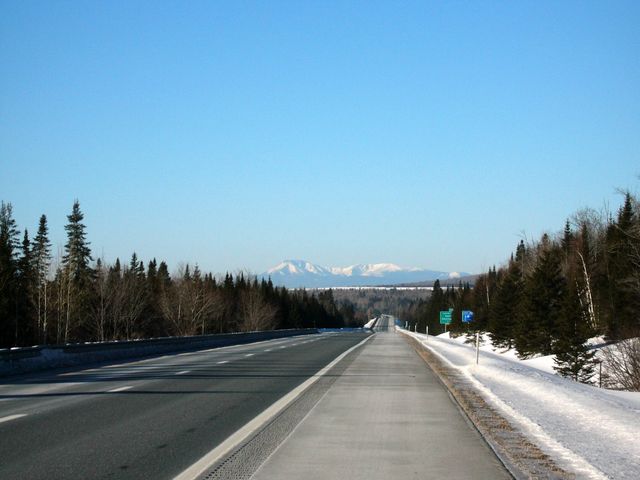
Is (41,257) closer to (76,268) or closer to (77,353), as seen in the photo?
(76,268)

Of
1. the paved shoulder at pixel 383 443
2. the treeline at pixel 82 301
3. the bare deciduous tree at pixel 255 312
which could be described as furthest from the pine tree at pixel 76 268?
the paved shoulder at pixel 383 443

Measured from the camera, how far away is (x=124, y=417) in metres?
11.7

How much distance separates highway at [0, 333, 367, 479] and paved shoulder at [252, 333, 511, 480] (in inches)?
47.8

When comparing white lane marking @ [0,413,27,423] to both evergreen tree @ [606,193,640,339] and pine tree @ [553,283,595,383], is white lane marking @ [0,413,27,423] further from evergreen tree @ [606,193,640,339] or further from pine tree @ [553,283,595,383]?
evergreen tree @ [606,193,640,339]

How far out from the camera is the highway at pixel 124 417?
802cm

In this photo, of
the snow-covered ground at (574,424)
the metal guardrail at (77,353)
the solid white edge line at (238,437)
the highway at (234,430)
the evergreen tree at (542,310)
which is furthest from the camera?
the evergreen tree at (542,310)

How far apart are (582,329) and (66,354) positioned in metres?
32.0

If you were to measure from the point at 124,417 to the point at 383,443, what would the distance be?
4663 millimetres

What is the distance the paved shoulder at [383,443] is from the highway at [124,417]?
47.8 inches

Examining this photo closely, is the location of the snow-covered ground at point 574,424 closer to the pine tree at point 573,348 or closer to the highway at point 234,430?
the highway at point 234,430

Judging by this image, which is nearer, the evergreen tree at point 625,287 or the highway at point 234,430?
the highway at point 234,430

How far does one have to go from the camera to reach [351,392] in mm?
16188

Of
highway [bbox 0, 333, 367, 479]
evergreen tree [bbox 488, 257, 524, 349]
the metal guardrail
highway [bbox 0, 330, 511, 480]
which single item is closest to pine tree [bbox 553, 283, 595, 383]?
evergreen tree [bbox 488, 257, 524, 349]

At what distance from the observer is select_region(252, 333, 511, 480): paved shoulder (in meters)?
7.71
